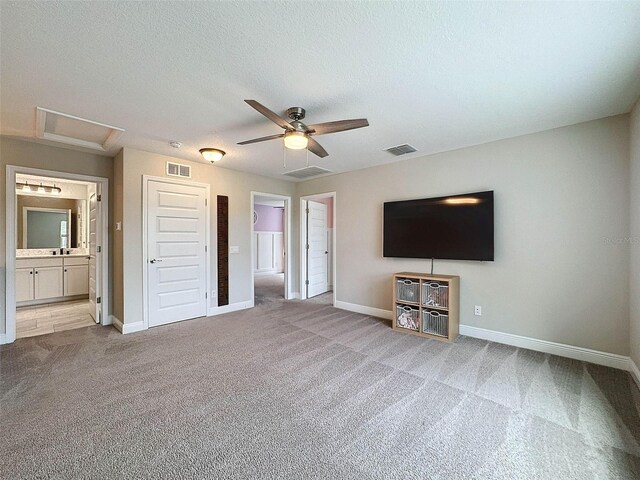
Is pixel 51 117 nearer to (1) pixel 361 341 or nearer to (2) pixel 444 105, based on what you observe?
(2) pixel 444 105

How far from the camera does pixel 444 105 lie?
95.3 inches

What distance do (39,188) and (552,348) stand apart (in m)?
8.86

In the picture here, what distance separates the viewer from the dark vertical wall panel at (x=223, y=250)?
459cm

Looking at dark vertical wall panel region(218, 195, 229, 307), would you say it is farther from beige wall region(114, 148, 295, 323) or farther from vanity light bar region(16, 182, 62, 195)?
vanity light bar region(16, 182, 62, 195)

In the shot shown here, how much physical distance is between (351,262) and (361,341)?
1.74m

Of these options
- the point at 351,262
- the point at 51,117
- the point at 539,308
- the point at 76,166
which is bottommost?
the point at 539,308

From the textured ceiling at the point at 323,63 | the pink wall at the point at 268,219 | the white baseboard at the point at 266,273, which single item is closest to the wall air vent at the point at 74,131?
the textured ceiling at the point at 323,63

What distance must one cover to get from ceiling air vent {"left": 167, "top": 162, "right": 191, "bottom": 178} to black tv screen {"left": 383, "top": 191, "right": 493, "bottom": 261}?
3221mm

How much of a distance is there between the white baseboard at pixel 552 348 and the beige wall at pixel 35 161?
5.77 meters

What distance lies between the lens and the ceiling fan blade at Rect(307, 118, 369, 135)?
6.94ft

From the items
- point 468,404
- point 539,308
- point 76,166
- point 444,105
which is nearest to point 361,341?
point 468,404

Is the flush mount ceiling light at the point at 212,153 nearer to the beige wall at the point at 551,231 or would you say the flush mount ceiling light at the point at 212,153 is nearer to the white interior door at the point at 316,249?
the white interior door at the point at 316,249

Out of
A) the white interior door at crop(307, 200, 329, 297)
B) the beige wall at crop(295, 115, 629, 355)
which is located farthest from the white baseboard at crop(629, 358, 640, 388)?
the white interior door at crop(307, 200, 329, 297)

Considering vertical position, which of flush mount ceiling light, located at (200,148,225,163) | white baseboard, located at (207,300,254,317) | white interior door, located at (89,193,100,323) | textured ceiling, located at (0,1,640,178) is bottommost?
white baseboard, located at (207,300,254,317)
